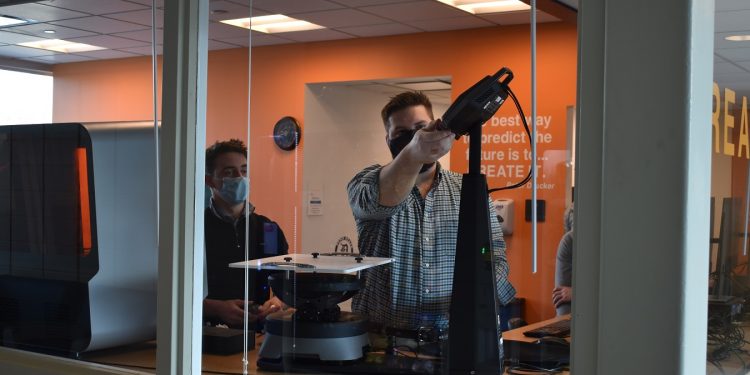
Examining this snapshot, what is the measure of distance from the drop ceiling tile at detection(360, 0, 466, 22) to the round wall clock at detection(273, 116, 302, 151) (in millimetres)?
2127

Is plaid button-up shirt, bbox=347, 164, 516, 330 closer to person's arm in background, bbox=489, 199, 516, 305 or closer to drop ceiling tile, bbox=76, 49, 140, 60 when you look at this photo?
person's arm in background, bbox=489, 199, 516, 305

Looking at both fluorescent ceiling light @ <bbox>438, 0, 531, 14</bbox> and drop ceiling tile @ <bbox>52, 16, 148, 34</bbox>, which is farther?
fluorescent ceiling light @ <bbox>438, 0, 531, 14</bbox>

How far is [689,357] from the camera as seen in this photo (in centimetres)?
146

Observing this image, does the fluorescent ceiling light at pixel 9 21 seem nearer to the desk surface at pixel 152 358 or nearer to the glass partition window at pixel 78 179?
the glass partition window at pixel 78 179

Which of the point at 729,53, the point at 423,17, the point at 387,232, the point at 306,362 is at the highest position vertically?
the point at 423,17

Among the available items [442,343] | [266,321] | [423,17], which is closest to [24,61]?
[266,321]

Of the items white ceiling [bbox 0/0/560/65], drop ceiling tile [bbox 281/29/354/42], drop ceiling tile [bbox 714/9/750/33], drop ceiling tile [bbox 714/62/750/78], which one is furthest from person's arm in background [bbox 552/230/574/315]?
drop ceiling tile [bbox 281/29/354/42]

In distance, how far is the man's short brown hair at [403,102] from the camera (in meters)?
2.57

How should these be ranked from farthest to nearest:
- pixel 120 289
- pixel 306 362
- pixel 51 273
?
pixel 51 273 < pixel 120 289 < pixel 306 362

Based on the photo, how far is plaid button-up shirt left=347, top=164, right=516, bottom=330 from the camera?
224cm

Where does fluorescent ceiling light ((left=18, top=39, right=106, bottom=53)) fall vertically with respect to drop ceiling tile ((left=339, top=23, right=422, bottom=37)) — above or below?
below

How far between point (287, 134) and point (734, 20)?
1401 mm

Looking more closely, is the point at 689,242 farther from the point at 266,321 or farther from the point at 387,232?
the point at 266,321

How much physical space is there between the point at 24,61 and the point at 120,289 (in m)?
1.22
